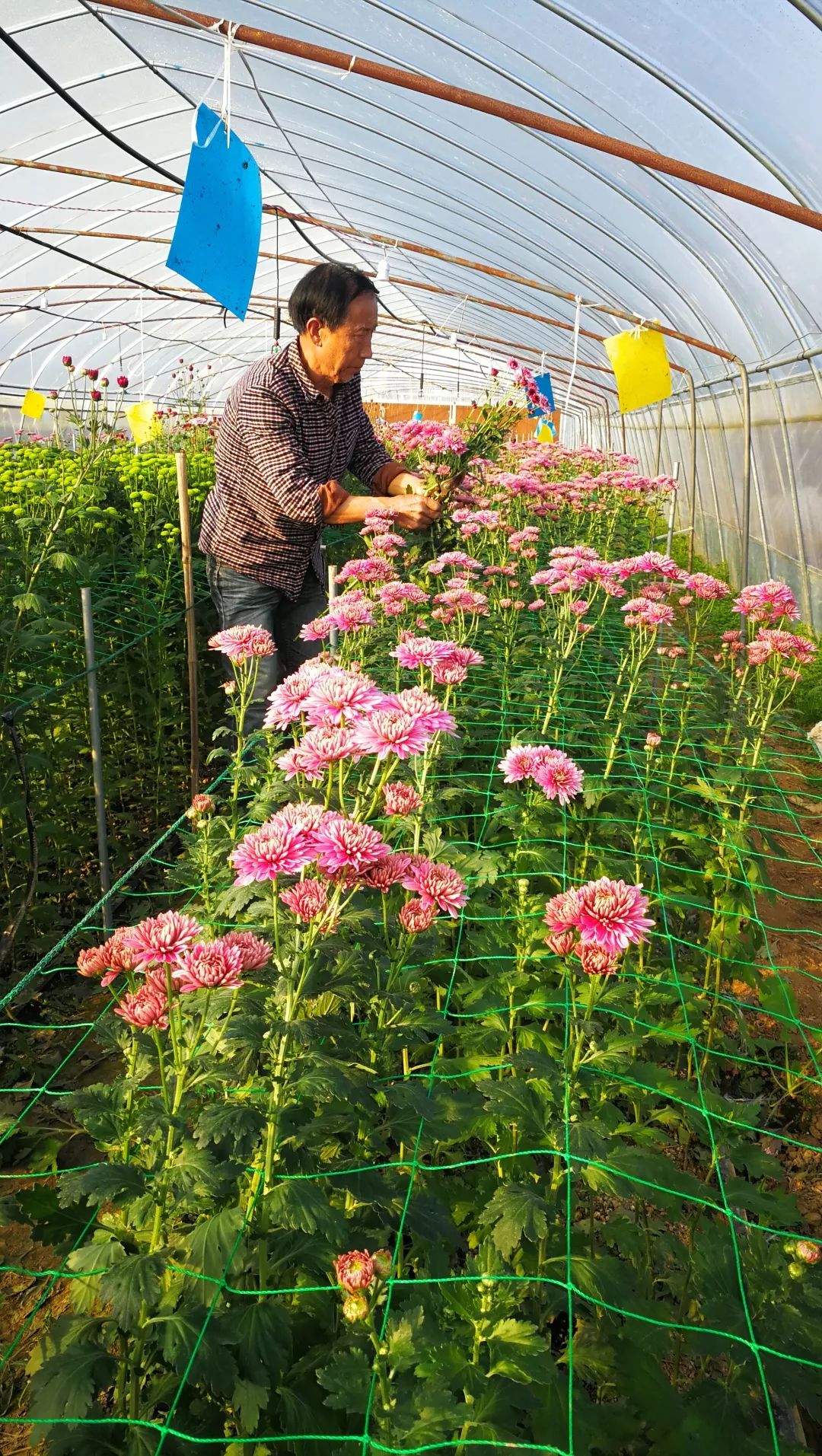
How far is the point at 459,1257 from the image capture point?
1779 mm

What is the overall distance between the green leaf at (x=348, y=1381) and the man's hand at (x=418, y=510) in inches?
89.8

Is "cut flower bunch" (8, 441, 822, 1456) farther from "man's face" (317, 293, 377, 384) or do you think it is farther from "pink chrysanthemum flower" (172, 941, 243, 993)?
Answer: "man's face" (317, 293, 377, 384)

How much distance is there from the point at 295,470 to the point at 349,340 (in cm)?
43

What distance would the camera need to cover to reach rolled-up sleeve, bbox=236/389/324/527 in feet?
9.32

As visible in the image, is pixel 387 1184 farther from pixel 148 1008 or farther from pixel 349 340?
pixel 349 340

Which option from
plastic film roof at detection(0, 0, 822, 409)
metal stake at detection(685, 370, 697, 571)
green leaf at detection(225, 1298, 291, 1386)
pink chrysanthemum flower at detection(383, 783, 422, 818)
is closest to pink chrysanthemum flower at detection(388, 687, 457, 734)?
pink chrysanthemum flower at detection(383, 783, 422, 818)

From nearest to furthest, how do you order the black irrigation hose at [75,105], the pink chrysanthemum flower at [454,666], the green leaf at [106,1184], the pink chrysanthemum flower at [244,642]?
the green leaf at [106,1184], the pink chrysanthemum flower at [454,666], the pink chrysanthemum flower at [244,642], the black irrigation hose at [75,105]

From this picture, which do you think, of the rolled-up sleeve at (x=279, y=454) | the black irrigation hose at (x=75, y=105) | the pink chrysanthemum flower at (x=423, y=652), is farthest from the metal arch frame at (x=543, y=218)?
the pink chrysanthemum flower at (x=423, y=652)

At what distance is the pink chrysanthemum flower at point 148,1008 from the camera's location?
43.1 inches

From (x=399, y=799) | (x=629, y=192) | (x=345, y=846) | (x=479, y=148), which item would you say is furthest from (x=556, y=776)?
(x=479, y=148)

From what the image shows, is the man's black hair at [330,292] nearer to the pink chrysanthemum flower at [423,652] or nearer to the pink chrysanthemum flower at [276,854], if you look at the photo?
the pink chrysanthemum flower at [423,652]

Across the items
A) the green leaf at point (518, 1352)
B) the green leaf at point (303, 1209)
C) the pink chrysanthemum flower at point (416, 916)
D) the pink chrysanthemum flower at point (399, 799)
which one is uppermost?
the pink chrysanthemum flower at point (399, 799)

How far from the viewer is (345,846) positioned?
114 cm

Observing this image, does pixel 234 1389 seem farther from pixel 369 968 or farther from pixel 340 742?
pixel 340 742
